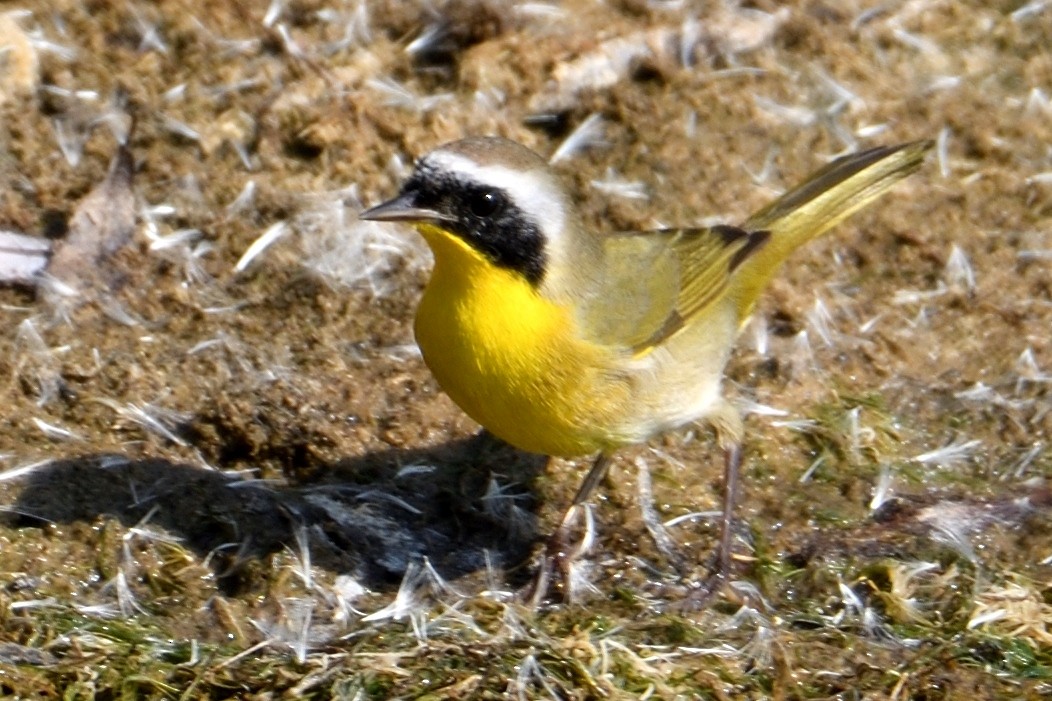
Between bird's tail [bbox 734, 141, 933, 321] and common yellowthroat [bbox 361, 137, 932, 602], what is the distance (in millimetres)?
329

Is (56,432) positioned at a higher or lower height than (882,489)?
lower

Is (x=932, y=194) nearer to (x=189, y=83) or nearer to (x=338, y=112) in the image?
(x=338, y=112)

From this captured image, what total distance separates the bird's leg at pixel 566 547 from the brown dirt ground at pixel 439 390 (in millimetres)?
153

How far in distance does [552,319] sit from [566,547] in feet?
3.27

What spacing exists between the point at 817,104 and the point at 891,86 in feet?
1.71

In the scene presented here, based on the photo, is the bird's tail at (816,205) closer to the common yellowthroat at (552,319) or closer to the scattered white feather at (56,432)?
the common yellowthroat at (552,319)

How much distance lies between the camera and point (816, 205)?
7.12 metres

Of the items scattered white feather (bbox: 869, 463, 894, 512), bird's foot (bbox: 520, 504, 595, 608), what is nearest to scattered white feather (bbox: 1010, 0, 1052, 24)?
scattered white feather (bbox: 869, 463, 894, 512)

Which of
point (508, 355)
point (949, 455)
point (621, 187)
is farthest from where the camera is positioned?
point (621, 187)

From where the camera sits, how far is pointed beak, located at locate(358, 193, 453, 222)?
18.4 ft

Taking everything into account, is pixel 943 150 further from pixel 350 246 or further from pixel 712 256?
pixel 350 246

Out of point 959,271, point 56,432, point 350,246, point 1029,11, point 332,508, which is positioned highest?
point 1029,11

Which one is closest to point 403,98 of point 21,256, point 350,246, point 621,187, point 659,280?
point 350,246

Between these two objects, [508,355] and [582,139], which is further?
[582,139]
